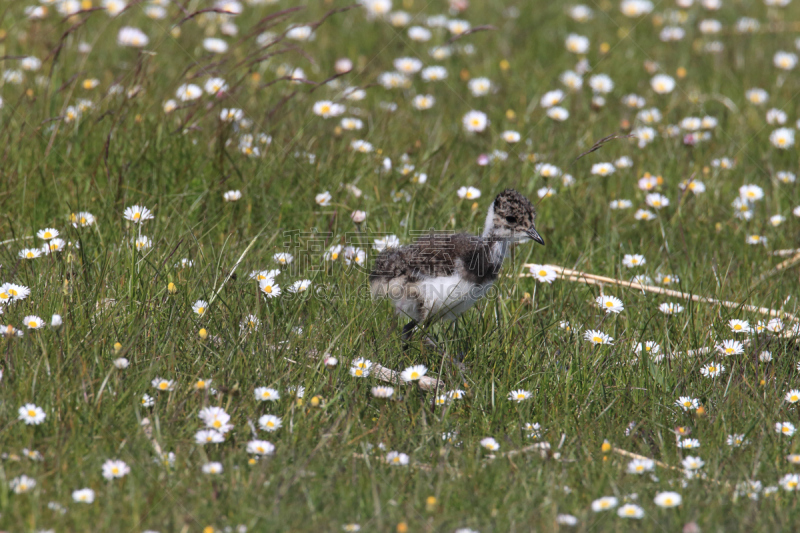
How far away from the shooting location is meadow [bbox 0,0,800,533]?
3.48m

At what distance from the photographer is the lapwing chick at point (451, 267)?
15.5 ft

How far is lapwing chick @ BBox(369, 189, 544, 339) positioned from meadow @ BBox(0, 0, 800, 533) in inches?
5.5

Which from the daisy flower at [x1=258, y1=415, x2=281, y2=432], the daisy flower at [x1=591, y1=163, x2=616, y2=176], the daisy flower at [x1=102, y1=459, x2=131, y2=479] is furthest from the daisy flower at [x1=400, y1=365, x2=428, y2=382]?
the daisy flower at [x1=591, y1=163, x2=616, y2=176]

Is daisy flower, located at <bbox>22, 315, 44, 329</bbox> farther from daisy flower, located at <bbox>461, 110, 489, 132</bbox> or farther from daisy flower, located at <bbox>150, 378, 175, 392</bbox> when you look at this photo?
daisy flower, located at <bbox>461, 110, 489, 132</bbox>

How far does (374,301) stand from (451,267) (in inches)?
20.3

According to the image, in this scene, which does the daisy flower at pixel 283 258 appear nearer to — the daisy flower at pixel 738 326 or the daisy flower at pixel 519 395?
the daisy flower at pixel 519 395

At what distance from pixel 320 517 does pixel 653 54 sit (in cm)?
758

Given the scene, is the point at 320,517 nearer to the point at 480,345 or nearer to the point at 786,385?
the point at 480,345

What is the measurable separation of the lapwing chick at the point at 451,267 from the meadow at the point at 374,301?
0.14 m

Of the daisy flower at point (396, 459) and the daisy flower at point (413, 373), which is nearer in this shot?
the daisy flower at point (396, 459)

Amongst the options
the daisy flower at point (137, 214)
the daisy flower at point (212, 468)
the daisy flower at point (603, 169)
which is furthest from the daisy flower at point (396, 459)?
the daisy flower at point (603, 169)

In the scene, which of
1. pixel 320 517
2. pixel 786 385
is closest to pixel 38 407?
pixel 320 517

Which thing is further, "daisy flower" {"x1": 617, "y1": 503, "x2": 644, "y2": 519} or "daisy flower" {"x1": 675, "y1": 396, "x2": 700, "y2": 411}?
"daisy flower" {"x1": 675, "y1": 396, "x2": 700, "y2": 411}

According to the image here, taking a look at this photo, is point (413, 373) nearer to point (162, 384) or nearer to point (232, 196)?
point (162, 384)
